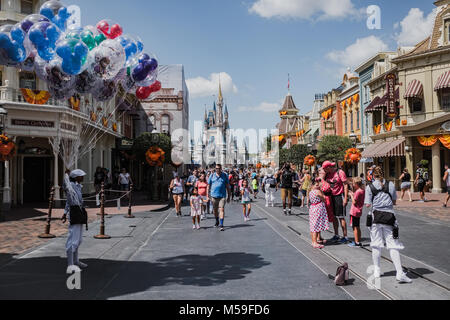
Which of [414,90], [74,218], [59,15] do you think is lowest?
[74,218]

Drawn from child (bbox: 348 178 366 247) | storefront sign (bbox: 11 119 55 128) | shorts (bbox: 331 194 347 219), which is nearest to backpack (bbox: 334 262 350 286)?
child (bbox: 348 178 366 247)

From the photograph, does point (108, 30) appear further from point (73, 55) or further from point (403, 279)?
point (403, 279)

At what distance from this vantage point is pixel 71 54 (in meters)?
7.27

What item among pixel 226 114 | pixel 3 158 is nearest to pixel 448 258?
pixel 3 158

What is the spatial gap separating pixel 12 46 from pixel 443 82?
2441 cm

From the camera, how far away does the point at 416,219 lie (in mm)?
13391

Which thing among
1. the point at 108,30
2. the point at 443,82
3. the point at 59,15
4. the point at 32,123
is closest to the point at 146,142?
the point at 32,123

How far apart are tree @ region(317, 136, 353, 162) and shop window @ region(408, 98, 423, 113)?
740cm

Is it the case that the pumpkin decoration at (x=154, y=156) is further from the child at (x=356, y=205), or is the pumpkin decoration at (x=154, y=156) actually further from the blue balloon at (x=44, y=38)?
the child at (x=356, y=205)

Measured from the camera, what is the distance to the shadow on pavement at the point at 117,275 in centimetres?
538

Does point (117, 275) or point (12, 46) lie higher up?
point (12, 46)

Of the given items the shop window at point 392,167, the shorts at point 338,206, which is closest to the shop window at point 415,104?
the shop window at point 392,167

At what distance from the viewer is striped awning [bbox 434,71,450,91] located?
23.7 metres
